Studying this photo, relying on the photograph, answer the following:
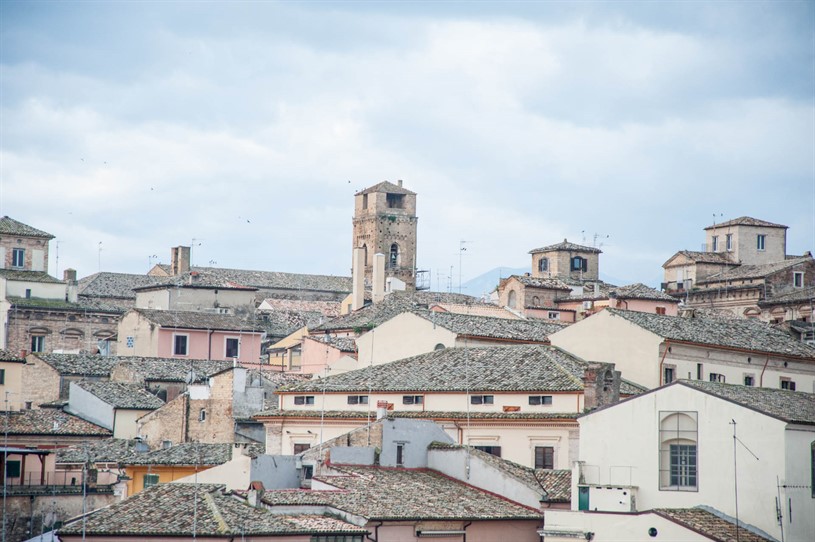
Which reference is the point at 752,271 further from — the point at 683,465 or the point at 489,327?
the point at 683,465

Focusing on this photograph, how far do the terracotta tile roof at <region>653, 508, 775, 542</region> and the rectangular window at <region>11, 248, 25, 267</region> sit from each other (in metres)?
61.0

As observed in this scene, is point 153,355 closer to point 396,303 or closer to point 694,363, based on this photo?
point 396,303

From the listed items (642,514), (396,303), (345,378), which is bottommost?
(642,514)

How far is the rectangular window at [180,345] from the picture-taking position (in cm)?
7369

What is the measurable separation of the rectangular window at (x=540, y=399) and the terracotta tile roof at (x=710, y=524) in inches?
423

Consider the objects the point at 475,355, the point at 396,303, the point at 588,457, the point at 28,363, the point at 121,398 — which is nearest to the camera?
the point at 588,457

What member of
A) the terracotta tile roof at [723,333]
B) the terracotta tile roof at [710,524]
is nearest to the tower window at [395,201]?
the terracotta tile roof at [723,333]

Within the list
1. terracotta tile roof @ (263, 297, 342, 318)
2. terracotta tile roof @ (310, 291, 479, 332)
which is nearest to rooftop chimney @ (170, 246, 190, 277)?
terracotta tile roof @ (263, 297, 342, 318)

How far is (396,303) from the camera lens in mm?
73000

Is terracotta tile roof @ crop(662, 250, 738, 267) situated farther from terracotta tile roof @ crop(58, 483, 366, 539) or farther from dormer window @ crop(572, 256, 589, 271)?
terracotta tile roof @ crop(58, 483, 366, 539)

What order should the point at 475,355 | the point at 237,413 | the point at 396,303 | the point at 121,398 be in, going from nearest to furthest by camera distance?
the point at 475,355
the point at 237,413
the point at 121,398
the point at 396,303

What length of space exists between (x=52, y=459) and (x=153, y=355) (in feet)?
67.8

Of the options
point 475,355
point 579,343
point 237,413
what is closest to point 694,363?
point 579,343

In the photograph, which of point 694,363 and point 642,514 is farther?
point 694,363
